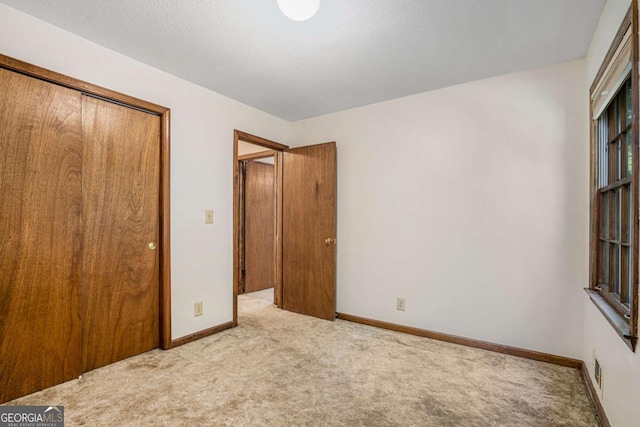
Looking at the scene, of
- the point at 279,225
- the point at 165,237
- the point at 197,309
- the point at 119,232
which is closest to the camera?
the point at 119,232

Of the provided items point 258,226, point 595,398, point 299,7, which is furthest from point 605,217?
point 258,226

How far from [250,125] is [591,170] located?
2.95 m

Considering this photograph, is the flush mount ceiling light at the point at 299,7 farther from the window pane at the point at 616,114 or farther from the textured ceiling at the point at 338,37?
the window pane at the point at 616,114

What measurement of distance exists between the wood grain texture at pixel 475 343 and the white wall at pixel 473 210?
0.15 feet

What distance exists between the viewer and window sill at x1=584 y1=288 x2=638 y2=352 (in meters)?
1.24

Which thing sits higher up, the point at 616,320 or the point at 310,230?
the point at 310,230

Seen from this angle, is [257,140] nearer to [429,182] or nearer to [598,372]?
[429,182]

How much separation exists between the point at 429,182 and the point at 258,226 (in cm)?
278

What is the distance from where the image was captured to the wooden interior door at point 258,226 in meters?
4.64

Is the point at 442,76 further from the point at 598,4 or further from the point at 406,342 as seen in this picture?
the point at 406,342

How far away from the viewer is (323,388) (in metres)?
1.99

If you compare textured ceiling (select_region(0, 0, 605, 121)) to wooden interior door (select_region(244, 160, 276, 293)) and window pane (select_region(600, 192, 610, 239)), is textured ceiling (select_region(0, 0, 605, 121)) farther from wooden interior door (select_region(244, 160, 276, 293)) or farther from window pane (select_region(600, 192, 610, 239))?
wooden interior door (select_region(244, 160, 276, 293))

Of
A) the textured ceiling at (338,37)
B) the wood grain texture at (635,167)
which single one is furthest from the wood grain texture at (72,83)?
the wood grain texture at (635,167)

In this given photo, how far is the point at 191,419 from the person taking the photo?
1.67 metres
